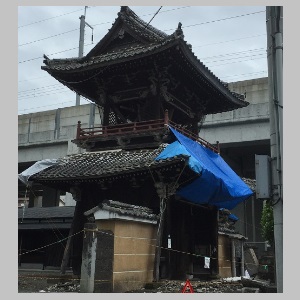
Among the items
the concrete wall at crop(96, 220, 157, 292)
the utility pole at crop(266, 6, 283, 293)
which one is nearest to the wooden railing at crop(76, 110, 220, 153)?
the concrete wall at crop(96, 220, 157, 292)

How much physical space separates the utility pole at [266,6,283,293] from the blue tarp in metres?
6.87

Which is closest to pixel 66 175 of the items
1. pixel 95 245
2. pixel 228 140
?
pixel 95 245

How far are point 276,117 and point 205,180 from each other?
8.65 m

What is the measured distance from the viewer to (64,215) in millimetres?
25922

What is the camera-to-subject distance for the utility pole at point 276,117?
24.8ft

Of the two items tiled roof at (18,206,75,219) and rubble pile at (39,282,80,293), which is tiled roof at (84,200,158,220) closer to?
rubble pile at (39,282,80,293)

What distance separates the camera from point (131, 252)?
13.6 metres

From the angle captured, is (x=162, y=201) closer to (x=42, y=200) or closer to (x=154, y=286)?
(x=154, y=286)

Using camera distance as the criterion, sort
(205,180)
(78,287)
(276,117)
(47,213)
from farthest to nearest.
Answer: (47,213) → (205,180) → (78,287) → (276,117)

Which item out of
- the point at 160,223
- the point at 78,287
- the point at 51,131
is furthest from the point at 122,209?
the point at 51,131

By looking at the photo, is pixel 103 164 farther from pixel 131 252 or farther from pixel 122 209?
pixel 131 252

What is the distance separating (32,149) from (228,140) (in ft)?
61.1

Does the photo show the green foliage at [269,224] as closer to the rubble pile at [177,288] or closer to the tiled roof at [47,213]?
→ the rubble pile at [177,288]

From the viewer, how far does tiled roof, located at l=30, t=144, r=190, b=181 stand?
15734 millimetres
